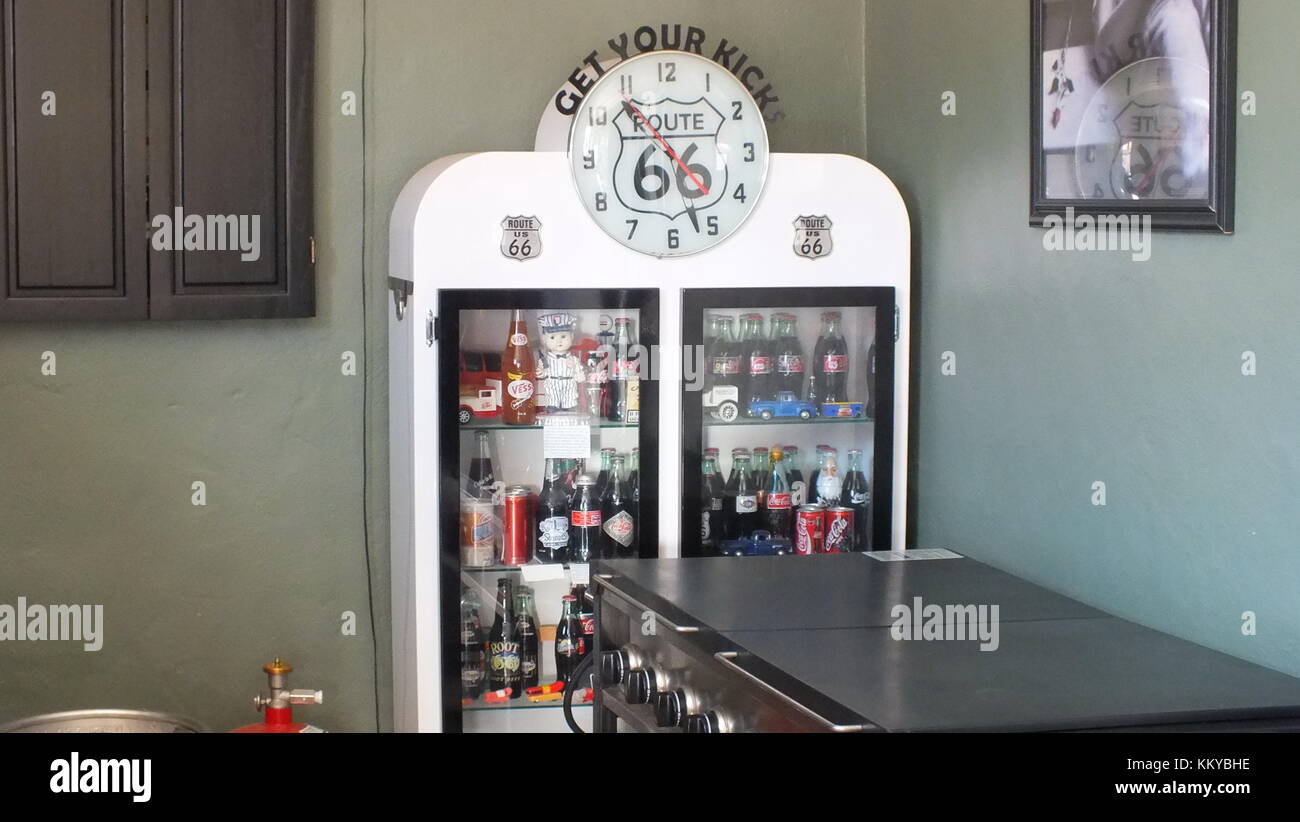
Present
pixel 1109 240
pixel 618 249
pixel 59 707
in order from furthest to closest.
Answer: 1. pixel 59 707
2. pixel 618 249
3. pixel 1109 240

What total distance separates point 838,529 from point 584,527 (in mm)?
621

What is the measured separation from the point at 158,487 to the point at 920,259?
2.01m

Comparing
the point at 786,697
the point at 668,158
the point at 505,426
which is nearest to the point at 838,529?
the point at 505,426

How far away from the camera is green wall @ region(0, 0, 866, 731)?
11.5 ft

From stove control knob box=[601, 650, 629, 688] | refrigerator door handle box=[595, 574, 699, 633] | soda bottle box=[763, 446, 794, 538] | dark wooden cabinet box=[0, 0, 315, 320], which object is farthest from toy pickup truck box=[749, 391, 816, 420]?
dark wooden cabinet box=[0, 0, 315, 320]

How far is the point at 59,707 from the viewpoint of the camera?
352 centimetres

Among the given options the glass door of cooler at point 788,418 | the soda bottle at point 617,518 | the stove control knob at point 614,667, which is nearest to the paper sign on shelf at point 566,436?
the soda bottle at point 617,518

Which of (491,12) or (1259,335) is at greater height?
(491,12)

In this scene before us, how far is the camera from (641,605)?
2.42 metres

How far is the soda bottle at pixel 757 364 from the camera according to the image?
344cm

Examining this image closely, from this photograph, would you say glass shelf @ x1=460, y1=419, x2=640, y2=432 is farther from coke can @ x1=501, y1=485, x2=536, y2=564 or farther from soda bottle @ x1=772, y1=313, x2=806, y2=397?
soda bottle @ x1=772, y1=313, x2=806, y2=397

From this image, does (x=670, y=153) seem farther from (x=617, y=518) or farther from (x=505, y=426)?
(x=617, y=518)
